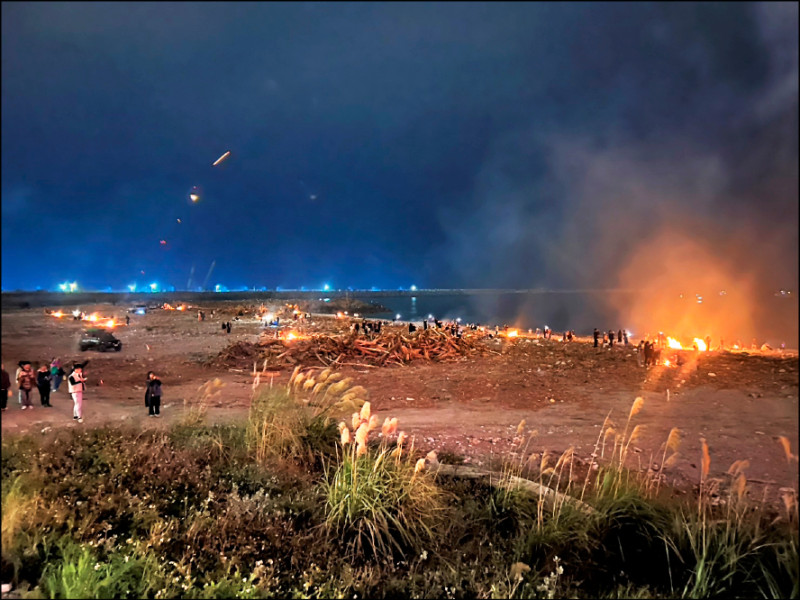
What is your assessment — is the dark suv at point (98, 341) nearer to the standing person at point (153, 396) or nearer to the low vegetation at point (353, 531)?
the standing person at point (153, 396)

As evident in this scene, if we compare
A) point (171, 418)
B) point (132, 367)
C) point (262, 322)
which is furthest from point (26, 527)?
point (262, 322)

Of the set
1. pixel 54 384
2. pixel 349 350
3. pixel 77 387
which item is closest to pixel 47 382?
pixel 54 384

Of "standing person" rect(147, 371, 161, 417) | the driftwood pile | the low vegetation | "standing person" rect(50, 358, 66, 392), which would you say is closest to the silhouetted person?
the driftwood pile

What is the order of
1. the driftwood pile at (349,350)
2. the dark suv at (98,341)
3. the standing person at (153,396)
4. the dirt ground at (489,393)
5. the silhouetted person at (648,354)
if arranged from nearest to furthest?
the dirt ground at (489,393)
the standing person at (153,396)
the dark suv at (98,341)
the driftwood pile at (349,350)
the silhouetted person at (648,354)

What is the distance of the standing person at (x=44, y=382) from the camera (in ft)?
21.9

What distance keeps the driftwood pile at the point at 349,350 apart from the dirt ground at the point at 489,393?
0.30 m

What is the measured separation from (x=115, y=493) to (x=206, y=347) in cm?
785

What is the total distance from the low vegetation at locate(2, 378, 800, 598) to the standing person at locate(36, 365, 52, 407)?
2297 mm

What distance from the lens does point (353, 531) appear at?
3.93m

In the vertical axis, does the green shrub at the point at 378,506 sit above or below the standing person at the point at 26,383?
below

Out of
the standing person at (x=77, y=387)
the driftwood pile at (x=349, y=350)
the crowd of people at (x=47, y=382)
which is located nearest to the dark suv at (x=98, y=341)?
the crowd of people at (x=47, y=382)

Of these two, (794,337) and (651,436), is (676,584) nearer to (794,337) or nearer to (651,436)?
(794,337)

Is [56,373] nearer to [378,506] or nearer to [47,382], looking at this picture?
[47,382]

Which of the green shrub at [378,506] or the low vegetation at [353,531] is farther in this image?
the green shrub at [378,506]
